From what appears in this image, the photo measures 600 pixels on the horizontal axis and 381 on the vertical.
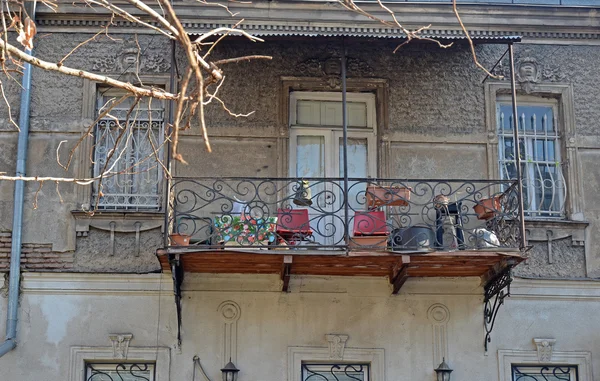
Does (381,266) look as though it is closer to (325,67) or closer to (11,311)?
(325,67)

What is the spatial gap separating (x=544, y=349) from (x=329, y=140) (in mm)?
3414

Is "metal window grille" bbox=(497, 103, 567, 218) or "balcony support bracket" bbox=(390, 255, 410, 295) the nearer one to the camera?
"balcony support bracket" bbox=(390, 255, 410, 295)

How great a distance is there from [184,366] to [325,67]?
3857 millimetres

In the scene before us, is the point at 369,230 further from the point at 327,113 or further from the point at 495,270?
the point at 327,113

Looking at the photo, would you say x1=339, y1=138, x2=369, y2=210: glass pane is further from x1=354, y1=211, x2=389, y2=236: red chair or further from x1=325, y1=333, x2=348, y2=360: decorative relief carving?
x1=325, y1=333, x2=348, y2=360: decorative relief carving

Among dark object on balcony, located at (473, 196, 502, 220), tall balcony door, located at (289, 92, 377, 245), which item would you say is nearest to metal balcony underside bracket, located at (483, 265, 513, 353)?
dark object on balcony, located at (473, 196, 502, 220)

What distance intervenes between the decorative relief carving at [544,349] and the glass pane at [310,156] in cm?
309

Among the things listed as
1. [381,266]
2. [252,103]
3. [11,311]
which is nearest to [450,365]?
[381,266]

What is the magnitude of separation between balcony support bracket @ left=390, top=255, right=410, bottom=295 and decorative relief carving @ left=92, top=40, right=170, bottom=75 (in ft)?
11.9

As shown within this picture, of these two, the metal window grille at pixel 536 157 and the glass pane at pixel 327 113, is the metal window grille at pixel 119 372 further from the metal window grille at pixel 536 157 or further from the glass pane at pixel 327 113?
the metal window grille at pixel 536 157

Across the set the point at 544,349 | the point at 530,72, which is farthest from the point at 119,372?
the point at 530,72

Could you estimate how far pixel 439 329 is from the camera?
11.0 m

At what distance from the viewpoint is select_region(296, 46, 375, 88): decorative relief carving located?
11883 millimetres

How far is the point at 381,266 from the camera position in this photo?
10672 mm
